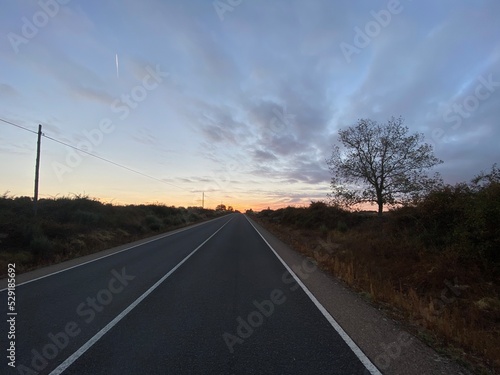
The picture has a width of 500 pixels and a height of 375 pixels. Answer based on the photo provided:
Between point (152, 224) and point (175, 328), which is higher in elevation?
point (152, 224)

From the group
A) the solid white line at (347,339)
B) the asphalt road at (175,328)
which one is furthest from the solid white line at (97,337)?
the solid white line at (347,339)

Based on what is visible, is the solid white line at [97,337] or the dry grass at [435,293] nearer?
the solid white line at [97,337]

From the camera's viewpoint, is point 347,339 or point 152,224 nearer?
point 347,339

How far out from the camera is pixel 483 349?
16.3 feet

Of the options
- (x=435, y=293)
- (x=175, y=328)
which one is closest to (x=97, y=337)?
(x=175, y=328)

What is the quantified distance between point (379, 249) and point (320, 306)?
9.28m

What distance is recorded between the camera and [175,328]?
215 inches

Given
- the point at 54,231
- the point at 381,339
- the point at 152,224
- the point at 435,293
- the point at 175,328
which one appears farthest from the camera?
the point at 152,224

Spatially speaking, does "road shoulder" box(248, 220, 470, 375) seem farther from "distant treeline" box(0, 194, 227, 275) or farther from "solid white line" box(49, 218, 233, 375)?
"distant treeline" box(0, 194, 227, 275)

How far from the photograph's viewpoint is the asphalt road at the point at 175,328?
419 centimetres

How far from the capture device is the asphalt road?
419 centimetres

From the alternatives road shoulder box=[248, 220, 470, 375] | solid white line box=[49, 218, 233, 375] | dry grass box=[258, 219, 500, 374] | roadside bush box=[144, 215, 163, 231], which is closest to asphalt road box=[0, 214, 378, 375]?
solid white line box=[49, 218, 233, 375]

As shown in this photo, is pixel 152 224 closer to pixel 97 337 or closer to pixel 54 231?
pixel 54 231

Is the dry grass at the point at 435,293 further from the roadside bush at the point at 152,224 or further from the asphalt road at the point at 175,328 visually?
the roadside bush at the point at 152,224
